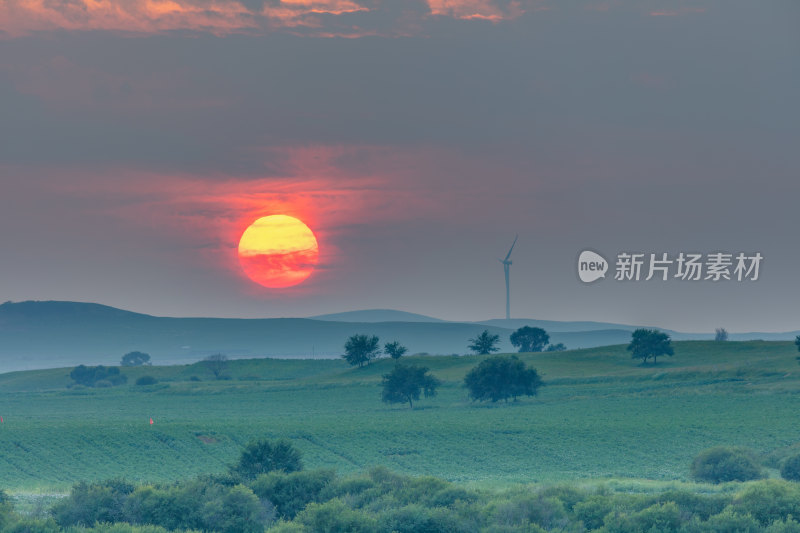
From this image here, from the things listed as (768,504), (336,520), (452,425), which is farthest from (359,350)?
(336,520)

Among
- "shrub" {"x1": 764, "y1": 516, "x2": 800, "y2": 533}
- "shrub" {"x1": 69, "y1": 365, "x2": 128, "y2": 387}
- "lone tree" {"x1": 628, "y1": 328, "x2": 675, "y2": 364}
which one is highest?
"lone tree" {"x1": 628, "y1": 328, "x2": 675, "y2": 364}

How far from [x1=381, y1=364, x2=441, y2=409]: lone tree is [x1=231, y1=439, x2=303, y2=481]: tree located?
6648 centimetres

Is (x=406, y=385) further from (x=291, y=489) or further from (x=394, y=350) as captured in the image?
(x=291, y=489)

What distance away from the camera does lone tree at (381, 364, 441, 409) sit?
117 metres

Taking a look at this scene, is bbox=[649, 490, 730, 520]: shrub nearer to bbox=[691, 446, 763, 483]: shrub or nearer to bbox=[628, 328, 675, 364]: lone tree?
bbox=[691, 446, 763, 483]: shrub

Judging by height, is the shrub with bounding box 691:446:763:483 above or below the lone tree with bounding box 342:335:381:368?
below

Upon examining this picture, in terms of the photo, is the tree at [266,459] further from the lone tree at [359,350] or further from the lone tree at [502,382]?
the lone tree at [359,350]

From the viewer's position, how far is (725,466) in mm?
57594

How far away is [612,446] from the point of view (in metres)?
77.8

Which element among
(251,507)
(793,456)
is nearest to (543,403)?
(793,456)

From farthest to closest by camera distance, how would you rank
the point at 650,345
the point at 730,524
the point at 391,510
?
the point at 650,345
the point at 391,510
the point at 730,524

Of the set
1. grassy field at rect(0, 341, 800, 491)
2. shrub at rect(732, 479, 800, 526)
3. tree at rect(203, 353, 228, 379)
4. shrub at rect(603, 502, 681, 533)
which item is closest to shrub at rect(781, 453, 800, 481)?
grassy field at rect(0, 341, 800, 491)

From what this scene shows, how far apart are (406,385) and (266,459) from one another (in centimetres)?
6938

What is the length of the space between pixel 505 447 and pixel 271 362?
11654cm
